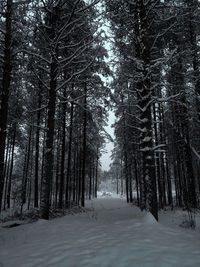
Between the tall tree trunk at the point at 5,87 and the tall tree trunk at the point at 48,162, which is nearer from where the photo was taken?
the tall tree trunk at the point at 5,87

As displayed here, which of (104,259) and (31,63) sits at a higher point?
(31,63)

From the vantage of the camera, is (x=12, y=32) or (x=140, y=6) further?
(x=12, y=32)

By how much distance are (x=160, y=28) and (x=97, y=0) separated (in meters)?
3.03

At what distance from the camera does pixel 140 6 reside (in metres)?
6.92

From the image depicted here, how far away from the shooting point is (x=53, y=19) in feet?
25.2

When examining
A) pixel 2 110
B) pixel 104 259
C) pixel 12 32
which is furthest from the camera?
pixel 12 32

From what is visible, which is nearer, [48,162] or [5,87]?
[5,87]

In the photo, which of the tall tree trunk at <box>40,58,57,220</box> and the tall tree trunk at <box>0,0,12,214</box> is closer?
the tall tree trunk at <box>0,0,12,214</box>

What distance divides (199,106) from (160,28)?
16.5 feet

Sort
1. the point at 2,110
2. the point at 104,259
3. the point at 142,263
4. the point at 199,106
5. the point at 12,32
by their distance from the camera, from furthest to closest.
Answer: the point at 199,106 < the point at 12,32 < the point at 2,110 < the point at 104,259 < the point at 142,263

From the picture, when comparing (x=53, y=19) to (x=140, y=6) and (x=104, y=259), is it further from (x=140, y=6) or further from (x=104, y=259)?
(x=104, y=259)

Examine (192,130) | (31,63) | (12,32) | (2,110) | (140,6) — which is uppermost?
(140,6)

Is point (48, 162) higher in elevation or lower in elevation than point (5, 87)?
lower

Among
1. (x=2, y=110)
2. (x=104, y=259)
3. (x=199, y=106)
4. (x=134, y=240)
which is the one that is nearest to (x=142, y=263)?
(x=104, y=259)
